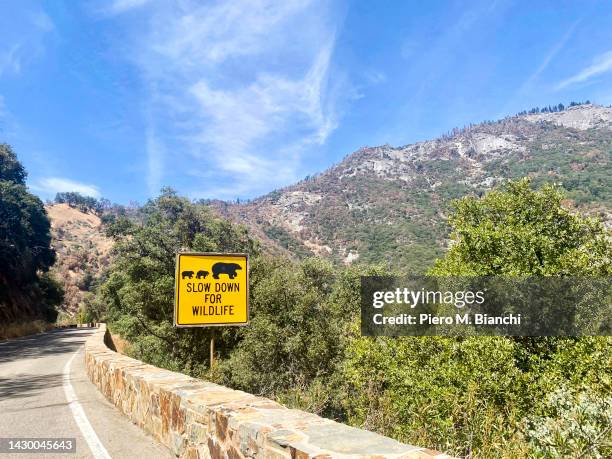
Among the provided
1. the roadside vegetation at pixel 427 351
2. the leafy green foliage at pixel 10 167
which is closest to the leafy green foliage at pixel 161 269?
the roadside vegetation at pixel 427 351

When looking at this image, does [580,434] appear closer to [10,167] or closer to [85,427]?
[85,427]

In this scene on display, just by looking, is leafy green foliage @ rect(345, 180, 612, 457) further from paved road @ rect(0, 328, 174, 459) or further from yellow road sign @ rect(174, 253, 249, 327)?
paved road @ rect(0, 328, 174, 459)

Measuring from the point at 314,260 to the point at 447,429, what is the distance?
23411 millimetres

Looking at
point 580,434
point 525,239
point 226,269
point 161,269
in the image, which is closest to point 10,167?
point 161,269

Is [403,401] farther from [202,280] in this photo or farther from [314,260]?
[314,260]

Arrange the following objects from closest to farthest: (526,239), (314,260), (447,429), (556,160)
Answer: (447,429) < (526,239) < (314,260) < (556,160)

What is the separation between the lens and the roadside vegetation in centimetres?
744

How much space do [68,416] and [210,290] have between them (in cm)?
329

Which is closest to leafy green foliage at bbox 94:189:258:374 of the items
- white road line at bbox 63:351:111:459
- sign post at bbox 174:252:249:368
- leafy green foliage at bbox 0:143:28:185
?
white road line at bbox 63:351:111:459

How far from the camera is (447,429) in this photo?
970 cm

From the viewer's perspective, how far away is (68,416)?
7.04m

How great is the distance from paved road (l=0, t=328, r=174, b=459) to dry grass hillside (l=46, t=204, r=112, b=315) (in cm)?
6157

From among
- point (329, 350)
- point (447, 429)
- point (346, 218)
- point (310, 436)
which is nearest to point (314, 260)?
point (329, 350)

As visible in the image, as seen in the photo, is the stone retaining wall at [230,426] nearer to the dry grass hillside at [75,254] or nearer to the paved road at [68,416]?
the paved road at [68,416]
